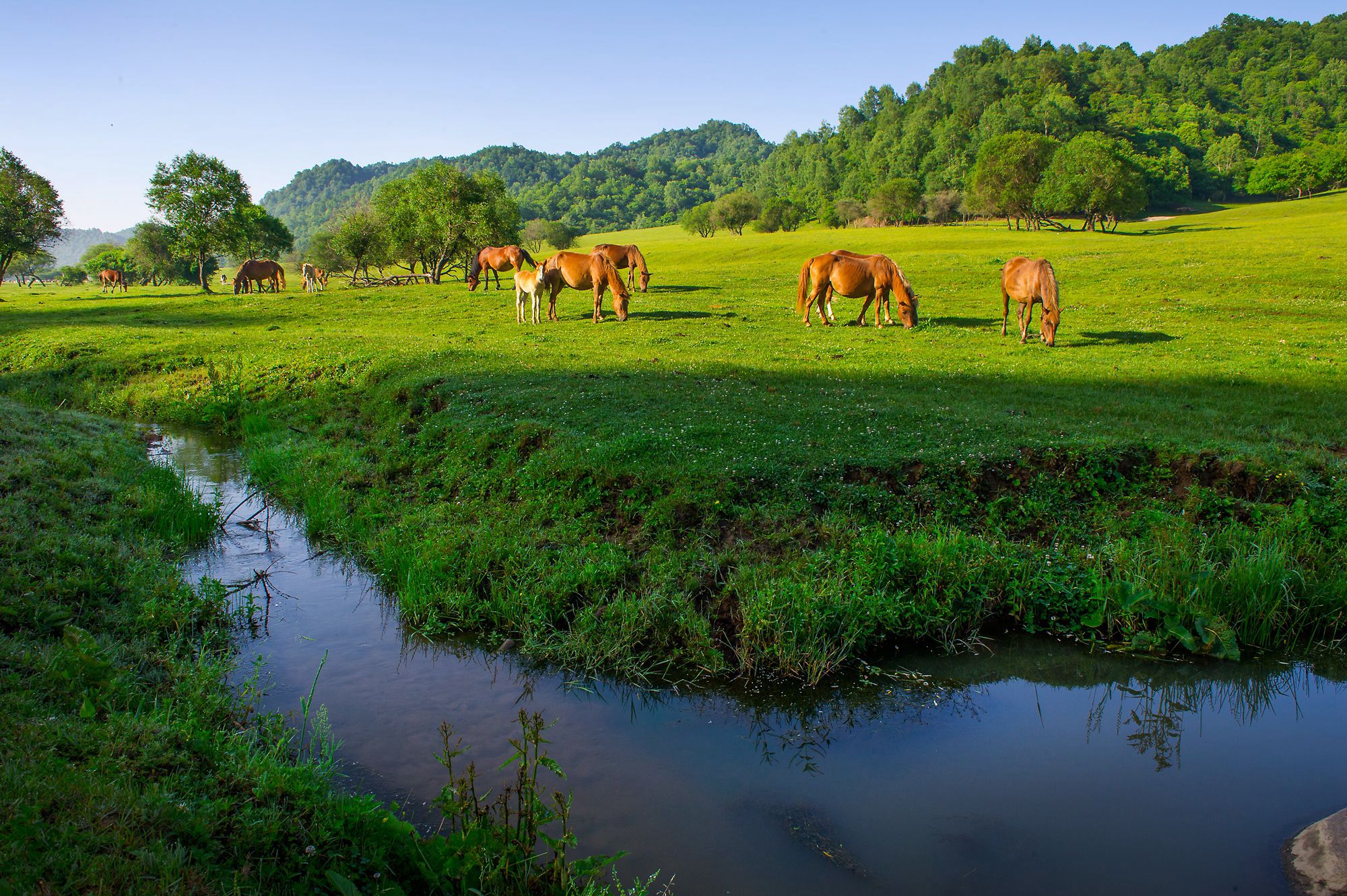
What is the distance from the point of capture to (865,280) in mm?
21062

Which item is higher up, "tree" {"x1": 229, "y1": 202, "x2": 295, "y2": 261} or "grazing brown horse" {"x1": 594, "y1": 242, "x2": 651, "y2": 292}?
"tree" {"x1": 229, "y1": 202, "x2": 295, "y2": 261}

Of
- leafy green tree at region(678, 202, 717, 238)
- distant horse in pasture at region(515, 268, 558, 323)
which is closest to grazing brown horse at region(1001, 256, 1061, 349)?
distant horse in pasture at region(515, 268, 558, 323)

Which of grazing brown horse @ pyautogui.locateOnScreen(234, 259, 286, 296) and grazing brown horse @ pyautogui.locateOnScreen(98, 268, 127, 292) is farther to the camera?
grazing brown horse @ pyautogui.locateOnScreen(98, 268, 127, 292)

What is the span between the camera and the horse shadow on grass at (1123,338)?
18000 mm

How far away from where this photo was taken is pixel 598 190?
149500mm

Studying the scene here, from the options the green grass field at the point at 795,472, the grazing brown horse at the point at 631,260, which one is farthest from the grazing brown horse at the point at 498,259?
the green grass field at the point at 795,472

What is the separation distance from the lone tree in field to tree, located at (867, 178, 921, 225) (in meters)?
61.2

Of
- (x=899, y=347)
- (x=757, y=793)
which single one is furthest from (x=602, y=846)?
(x=899, y=347)

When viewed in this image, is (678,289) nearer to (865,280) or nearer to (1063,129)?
(865,280)

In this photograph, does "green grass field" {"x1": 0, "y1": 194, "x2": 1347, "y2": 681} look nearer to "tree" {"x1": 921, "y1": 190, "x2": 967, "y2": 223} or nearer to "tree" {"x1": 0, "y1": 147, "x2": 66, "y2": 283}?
"tree" {"x1": 0, "y1": 147, "x2": 66, "y2": 283}

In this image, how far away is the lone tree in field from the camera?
45.2 meters

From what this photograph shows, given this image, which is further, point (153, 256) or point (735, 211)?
point (735, 211)

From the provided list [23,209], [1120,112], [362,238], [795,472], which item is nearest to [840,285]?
[795,472]

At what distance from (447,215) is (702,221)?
58.8 m
